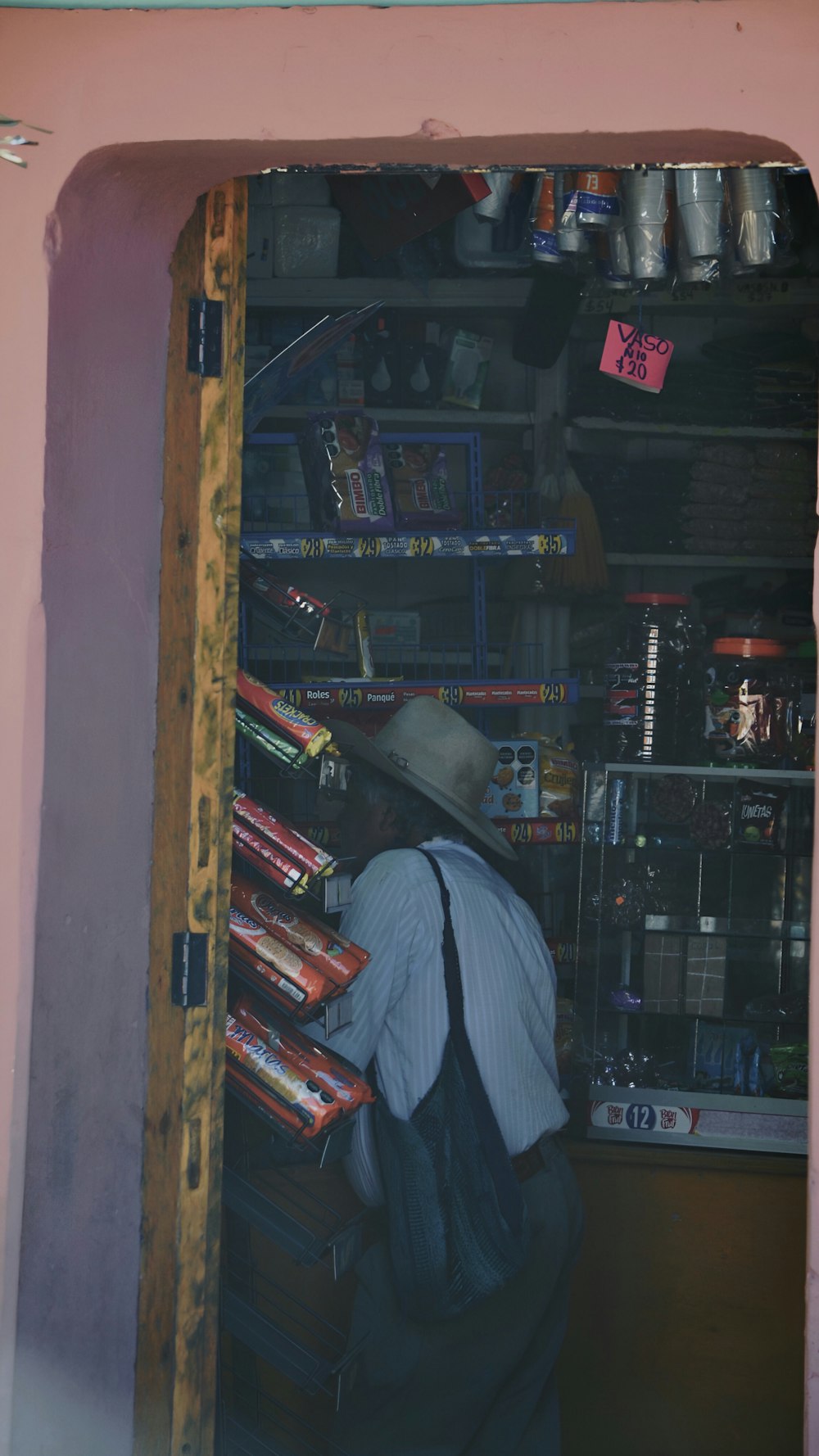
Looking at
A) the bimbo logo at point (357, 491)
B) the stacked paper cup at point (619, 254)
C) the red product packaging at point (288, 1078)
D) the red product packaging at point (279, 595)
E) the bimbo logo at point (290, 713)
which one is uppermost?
the stacked paper cup at point (619, 254)

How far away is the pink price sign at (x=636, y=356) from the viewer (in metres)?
3.18

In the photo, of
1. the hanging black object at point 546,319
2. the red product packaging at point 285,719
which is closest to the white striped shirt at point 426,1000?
the red product packaging at point 285,719

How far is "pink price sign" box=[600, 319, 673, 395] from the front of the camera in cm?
318

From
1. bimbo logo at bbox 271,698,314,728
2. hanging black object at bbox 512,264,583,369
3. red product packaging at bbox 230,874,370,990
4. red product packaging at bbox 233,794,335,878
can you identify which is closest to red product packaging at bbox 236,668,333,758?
bimbo logo at bbox 271,698,314,728

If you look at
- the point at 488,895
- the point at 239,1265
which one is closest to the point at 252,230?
the point at 488,895

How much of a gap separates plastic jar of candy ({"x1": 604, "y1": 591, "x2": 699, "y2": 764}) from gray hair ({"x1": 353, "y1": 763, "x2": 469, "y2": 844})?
673mm

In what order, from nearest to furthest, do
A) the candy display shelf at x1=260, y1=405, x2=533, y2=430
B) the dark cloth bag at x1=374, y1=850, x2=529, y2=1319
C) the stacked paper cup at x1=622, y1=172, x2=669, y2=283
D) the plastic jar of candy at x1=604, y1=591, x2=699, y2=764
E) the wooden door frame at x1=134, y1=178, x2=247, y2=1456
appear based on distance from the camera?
the wooden door frame at x1=134, y1=178, x2=247, y2=1456
the stacked paper cup at x1=622, y1=172, x2=669, y2=283
the dark cloth bag at x1=374, y1=850, x2=529, y2=1319
the plastic jar of candy at x1=604, y1=591, x2=699, y2=764
the candy display shelf at x1=260, y1=405, x2=533, y2=430

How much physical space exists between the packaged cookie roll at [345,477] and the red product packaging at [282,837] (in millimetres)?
1419

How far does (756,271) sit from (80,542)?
159cm

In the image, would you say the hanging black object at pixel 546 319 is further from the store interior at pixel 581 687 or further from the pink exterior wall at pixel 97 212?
the pink exterior wall at pixel 97 212

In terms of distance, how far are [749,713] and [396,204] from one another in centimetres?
162

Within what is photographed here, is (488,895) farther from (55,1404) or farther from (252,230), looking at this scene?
(252,230)

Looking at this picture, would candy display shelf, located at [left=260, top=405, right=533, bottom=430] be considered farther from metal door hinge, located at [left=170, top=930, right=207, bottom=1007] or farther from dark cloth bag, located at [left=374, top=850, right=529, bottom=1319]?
metal door hinge, located at [left=170, top=930, right=207, bottom=1007]

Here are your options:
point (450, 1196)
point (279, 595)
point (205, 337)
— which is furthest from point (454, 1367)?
point (205, 337)
